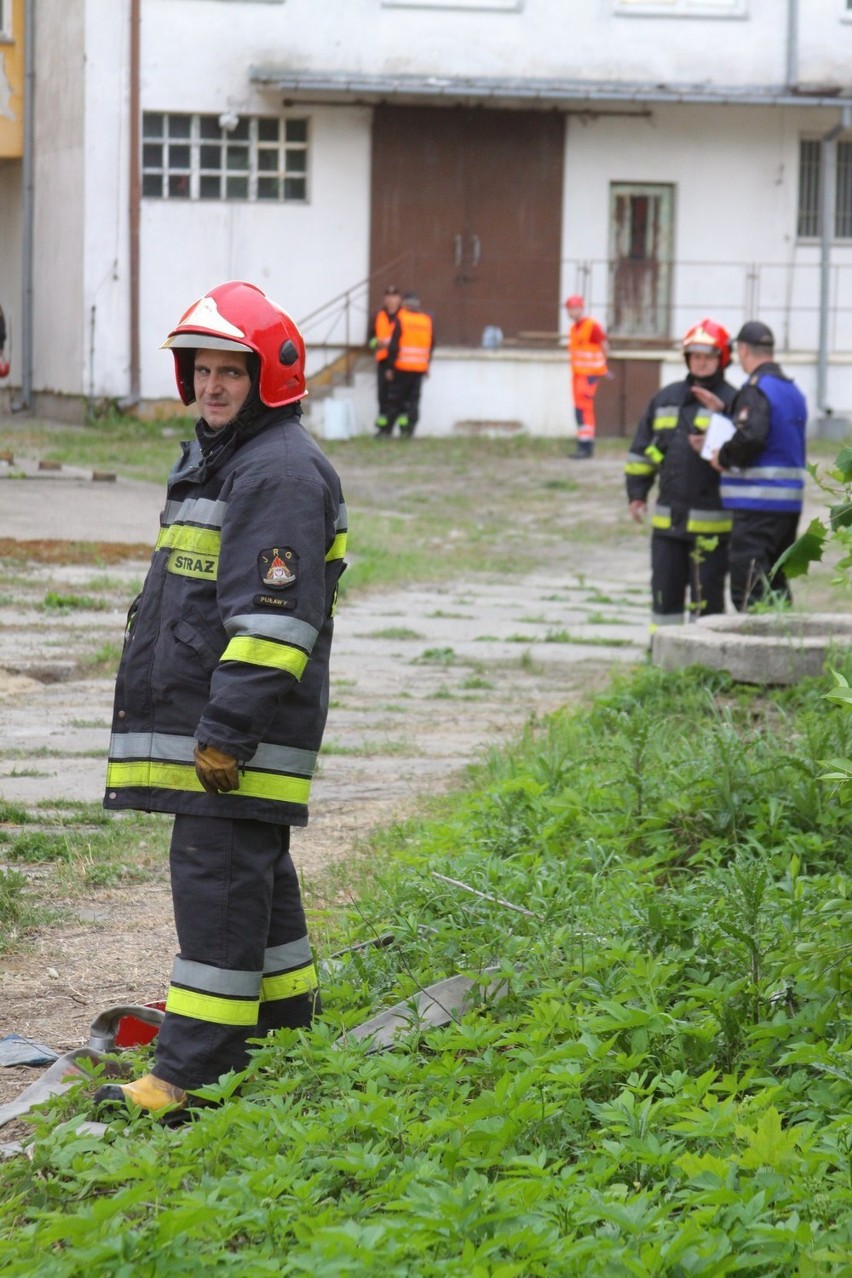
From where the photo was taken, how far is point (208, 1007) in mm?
3896

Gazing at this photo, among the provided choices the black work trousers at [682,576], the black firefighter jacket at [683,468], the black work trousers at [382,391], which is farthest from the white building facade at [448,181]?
the black work trousers at [682,576]

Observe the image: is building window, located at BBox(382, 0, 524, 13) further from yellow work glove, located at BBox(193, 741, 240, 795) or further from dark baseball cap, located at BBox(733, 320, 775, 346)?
yellow work glove, located at BBox(193, 741, 240, 795)

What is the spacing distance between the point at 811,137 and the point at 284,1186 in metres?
25.6

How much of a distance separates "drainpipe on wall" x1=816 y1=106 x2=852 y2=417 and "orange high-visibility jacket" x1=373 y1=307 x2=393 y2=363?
21.3 ft

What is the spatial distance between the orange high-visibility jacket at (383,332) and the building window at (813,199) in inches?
263

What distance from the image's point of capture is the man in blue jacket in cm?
915

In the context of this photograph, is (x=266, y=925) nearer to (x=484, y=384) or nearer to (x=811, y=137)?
(x=484, y=384)

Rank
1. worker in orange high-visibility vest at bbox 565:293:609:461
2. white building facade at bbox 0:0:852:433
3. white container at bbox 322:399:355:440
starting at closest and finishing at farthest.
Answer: worker in orange high-visibility vest at bbox 565:293:609:461, white container at bbox 322:399:355:440, white building facade at bbox 0:0:852:433

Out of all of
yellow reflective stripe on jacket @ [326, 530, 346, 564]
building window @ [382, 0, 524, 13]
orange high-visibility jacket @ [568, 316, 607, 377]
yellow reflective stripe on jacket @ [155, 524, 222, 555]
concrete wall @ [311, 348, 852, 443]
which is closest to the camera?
yellow reflective stripe on jacket @ [155, 524, 222, 555]

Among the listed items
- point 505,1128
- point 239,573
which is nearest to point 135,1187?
point 505,1128

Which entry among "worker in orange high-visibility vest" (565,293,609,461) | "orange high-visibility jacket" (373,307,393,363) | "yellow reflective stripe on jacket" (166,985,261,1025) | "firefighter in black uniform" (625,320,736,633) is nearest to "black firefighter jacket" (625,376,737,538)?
"firefighter in black uniform" (625,320,736,633)

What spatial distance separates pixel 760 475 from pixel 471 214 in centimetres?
1727

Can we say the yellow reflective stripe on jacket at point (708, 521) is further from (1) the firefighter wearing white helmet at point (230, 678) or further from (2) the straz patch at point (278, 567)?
(2) the straz patch at point (278, 567)

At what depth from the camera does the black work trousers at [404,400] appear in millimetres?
24359
